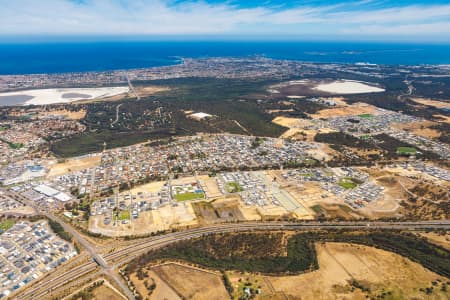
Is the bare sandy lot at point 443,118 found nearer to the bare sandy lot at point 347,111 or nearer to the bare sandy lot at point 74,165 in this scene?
the bare sandy lot at point 347,111

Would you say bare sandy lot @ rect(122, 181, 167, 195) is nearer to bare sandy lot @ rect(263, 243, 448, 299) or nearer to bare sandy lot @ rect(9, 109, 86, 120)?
bare sandy lot @ rect(263, 243, 448, 299)

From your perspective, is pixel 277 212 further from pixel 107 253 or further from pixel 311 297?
pixel 107 253

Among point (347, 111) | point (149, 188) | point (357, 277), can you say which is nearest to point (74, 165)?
point (149, 188)

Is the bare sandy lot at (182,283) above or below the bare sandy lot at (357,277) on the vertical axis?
below

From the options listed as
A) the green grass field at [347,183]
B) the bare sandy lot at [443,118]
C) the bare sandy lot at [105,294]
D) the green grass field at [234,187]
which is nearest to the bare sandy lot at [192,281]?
the bare sandy lot at [105,294]

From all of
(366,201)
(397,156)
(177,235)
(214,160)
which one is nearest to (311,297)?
(177,235)

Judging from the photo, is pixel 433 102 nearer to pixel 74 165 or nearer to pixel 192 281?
pixel 192 281
